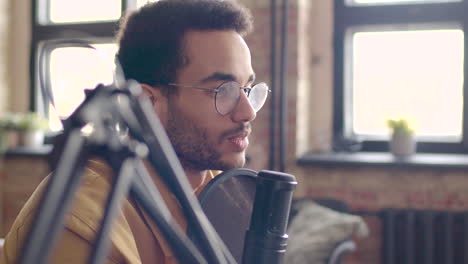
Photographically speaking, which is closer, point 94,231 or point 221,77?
point 94,231

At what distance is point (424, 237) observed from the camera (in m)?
2.85

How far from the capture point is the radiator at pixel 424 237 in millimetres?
2820

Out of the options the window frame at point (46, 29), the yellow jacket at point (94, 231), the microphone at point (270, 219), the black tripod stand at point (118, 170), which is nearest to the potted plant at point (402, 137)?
the window frame at point (46, 29)

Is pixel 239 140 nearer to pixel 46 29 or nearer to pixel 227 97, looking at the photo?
pixel 227 97

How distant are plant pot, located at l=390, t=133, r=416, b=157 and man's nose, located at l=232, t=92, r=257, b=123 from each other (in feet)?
7.63

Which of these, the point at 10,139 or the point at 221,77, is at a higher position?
the point at 221,77

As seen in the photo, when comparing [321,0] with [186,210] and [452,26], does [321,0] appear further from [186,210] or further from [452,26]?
[186,210]

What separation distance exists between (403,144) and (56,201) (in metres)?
2.93

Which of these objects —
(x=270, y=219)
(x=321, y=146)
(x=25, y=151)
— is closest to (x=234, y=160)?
(x=270, y=219)

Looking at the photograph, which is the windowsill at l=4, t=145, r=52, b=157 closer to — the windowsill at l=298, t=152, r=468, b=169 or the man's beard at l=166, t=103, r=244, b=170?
the windowsill at l=298, t=152, r=468, b=169

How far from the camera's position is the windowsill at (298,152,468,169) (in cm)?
284

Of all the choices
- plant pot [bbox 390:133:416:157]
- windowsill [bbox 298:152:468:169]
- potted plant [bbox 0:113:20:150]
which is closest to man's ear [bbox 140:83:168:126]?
windowsill [bbox 298:152:468:169]

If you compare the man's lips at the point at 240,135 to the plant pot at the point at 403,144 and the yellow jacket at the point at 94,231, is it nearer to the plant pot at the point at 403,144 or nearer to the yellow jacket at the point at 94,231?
→ the yellow jacket at the point at 94,231

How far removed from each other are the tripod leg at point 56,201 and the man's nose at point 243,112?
1.86 ft
